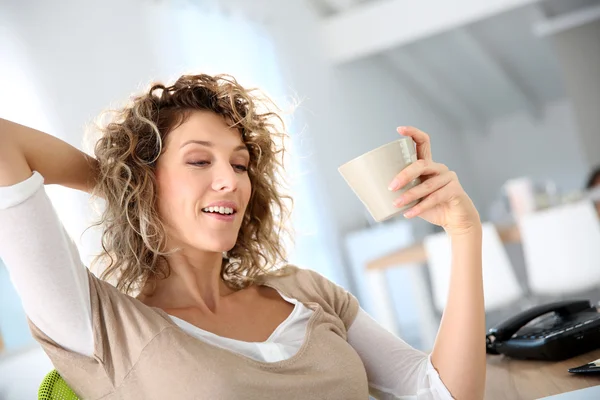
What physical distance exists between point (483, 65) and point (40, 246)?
755cm

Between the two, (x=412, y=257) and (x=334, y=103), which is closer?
(x=412, y=257)

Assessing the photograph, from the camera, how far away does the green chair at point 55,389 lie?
3.31ft

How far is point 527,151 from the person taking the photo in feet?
30.7

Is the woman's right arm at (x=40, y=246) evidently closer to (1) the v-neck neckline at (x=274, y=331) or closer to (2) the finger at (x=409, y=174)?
(1) the v-neck neckline at (x=274, y=331)

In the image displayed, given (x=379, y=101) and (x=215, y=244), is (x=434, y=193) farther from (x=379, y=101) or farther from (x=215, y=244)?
(x=379, y=101)

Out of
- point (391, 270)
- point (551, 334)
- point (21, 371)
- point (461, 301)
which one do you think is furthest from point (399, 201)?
point (391, 270)

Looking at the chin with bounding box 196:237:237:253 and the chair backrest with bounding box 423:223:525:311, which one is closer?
the chin with bounding box 196:237:237:253

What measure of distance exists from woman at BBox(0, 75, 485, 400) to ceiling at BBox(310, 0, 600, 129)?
5731mm

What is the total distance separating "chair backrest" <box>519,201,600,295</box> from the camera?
3520 millimetres

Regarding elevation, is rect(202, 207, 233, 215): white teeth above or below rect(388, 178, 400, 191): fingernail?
above

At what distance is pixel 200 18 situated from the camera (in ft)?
17.3

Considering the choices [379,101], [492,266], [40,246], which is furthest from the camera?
[379,101]

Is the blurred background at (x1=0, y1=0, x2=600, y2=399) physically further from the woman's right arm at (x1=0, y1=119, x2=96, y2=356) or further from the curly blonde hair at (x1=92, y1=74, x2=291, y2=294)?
the woman's right arm at (x1=0, y1=119, x2=96, y2=356)

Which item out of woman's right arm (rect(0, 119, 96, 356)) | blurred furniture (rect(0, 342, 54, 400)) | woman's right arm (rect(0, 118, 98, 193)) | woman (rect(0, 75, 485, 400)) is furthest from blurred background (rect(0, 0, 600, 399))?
woman's right arm (rect(0, 119, 96, 356))
